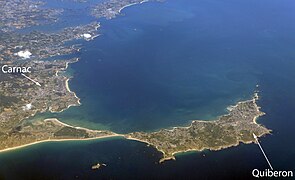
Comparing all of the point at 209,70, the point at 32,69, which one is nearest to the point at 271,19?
the point at 209,70

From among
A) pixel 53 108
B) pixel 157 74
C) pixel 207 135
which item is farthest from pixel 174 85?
pixel 53 108

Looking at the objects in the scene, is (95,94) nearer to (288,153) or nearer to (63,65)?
(63,65)

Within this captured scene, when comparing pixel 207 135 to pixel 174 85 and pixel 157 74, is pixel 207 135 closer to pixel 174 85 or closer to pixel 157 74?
pixel 174 85

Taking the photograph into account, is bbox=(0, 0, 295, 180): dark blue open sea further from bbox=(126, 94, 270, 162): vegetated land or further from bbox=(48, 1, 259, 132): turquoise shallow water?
bbox=(126, 94, 270, 162): vegetated land

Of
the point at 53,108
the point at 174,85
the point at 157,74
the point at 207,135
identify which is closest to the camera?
the point at 207,135

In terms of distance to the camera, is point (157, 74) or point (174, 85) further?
point (157, 74)

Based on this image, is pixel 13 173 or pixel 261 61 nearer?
pixel 13 173

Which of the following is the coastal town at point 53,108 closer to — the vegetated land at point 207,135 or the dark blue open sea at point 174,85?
the vegetated land at point 207,135

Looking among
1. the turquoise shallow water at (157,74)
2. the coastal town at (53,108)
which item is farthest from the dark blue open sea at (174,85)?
the coastal town at (53,108)
